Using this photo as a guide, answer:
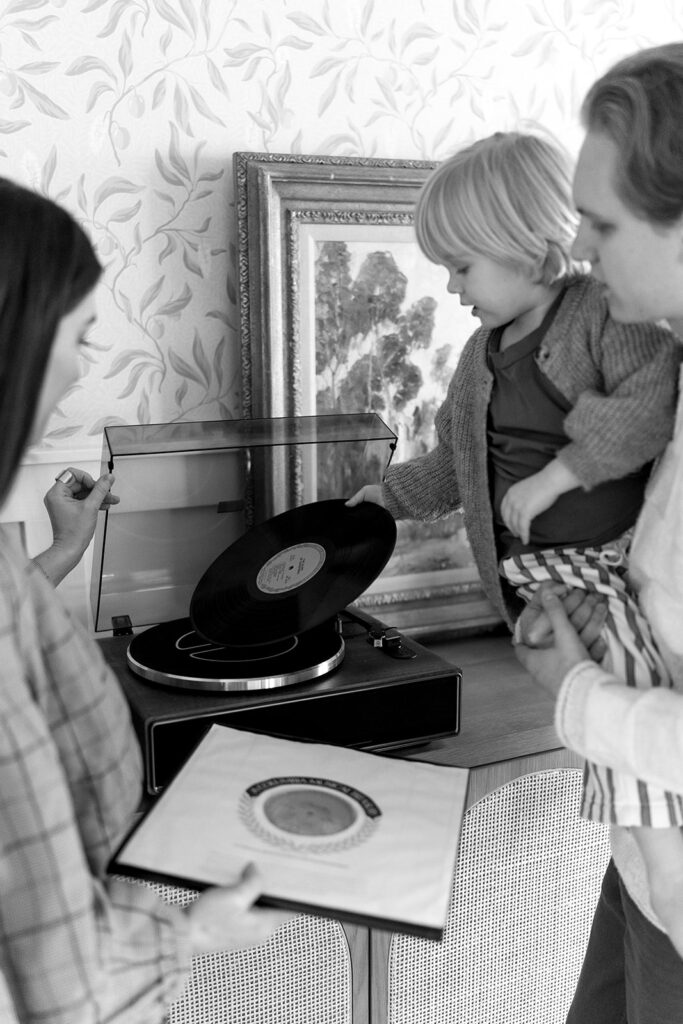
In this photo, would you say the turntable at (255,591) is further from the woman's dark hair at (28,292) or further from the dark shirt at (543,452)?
the woman's dark hair at (28,292)

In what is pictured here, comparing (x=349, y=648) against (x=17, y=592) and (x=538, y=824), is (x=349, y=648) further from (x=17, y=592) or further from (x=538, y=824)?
(x=17, y=592)

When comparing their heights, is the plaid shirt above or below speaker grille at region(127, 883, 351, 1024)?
above

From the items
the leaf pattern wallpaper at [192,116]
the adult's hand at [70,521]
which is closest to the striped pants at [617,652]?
the adult's hand at [70,521]

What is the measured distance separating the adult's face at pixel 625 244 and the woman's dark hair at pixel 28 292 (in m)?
0.42

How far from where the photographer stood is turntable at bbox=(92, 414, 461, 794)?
1.19 meters

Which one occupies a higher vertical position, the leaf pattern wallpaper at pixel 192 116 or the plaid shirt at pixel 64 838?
the leaf pattern wallpaper at pixel 192 116

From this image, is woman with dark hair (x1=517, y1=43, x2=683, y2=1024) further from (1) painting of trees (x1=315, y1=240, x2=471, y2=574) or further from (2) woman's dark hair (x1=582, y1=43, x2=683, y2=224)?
(1) painting of trees (x1=315, y1=240, x2=471, y2=574)

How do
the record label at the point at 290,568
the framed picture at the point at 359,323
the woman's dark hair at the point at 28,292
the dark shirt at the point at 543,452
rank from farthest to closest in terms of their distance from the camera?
the framed picture at the point at 359,323 → the record label at the point at 290,568 → the dark shirt at the point at 543,452 → the woman's dark hair at the point at 28,292

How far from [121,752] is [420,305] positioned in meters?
0.99

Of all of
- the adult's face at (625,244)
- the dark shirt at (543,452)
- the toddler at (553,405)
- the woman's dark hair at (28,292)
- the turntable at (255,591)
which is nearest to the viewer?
the woman's dark hair at (28,292)

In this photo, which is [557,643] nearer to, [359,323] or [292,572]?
[292,572]

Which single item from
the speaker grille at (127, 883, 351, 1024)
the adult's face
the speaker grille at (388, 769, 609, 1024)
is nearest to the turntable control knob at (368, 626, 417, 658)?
the speaker grille at (388, 769, 609, 1024)

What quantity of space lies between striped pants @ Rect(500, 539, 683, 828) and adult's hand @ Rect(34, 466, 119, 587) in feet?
1.84

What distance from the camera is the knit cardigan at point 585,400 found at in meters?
0.97
